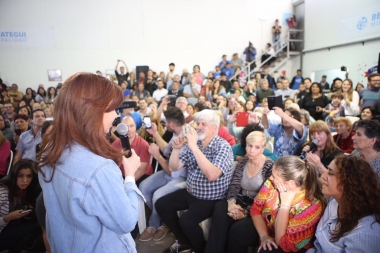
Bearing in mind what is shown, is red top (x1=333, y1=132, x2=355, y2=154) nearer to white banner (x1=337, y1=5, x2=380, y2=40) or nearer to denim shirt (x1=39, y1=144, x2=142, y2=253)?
denim shirt (x1=39, y1=144, x2=142, y2=253)

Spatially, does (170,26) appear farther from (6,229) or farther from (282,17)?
(6,229)

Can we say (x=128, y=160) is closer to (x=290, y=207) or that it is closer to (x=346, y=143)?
(x=290, y=207)

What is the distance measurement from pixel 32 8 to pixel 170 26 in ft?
16.2

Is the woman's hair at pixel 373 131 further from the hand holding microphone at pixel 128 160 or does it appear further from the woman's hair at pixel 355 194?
the hand holding microphone at pixel 128 160

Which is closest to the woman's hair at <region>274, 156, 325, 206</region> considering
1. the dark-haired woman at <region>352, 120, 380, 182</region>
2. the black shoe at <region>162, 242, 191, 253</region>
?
the dark-haired woman at <region>352, 120, 380, 182</region>

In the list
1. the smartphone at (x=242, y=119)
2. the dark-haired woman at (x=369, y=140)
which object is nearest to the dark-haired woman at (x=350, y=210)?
the dark-haired woman at (x=369, y=140)

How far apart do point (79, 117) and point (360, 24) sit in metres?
9.40

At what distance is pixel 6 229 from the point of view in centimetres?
218

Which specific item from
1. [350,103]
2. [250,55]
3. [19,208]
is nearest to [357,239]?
[19,208]

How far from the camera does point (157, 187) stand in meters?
2.84

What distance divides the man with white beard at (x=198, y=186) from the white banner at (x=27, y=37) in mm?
9432

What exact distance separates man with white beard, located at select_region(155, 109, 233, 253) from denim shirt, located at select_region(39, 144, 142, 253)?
1217 millimetres

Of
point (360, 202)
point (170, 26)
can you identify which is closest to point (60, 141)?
point (360, 202)

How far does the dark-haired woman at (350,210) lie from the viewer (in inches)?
51.6
